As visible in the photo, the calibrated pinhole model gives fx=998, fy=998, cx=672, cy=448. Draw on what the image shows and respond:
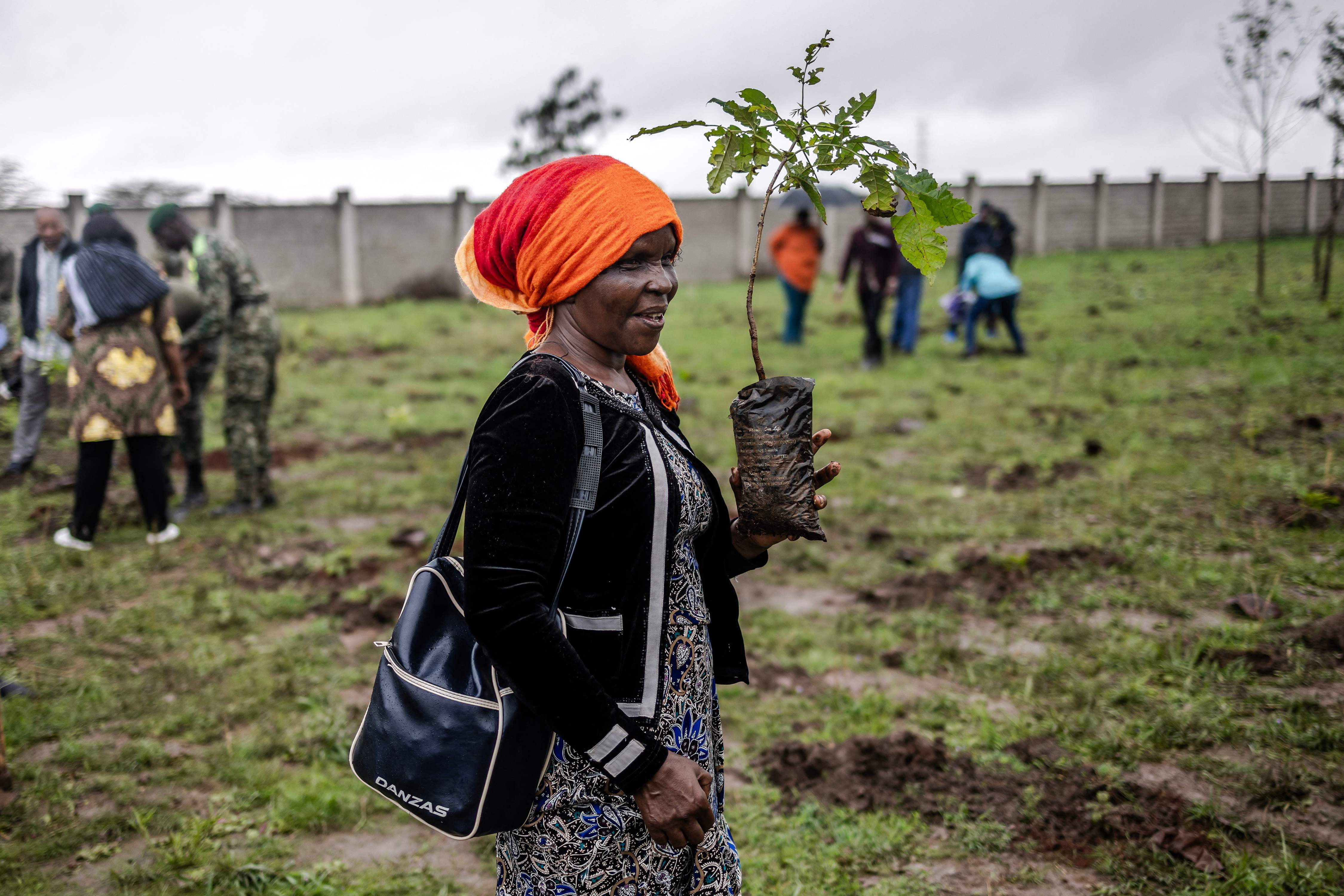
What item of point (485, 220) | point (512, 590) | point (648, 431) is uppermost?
point (485, 220)

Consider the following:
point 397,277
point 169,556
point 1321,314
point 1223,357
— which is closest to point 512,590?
point 169,556

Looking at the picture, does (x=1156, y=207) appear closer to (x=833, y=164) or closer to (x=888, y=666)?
(x=888, y=666)

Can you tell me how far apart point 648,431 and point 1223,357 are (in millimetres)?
10339

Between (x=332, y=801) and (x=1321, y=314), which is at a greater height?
(x=1321, y=314)

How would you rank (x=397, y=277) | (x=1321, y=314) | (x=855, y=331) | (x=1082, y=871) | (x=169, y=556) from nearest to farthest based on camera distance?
(x=1082, y=871) < (x=169, y=556) < (x=1321, y=314) < (x=855, y=331) < (x=397, y=277)

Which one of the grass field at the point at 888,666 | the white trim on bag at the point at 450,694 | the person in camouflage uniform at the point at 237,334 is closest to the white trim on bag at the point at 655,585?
the white trim on bag at the point at 450,694

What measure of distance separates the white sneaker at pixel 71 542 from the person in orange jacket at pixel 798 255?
8.25 metres

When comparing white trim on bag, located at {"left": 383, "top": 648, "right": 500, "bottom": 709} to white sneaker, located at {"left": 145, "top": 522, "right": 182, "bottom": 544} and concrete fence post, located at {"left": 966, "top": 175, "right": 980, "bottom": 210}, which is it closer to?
white sneaker, located at {"left": 145, "top": 522, "right": 182, "bottom": 544}

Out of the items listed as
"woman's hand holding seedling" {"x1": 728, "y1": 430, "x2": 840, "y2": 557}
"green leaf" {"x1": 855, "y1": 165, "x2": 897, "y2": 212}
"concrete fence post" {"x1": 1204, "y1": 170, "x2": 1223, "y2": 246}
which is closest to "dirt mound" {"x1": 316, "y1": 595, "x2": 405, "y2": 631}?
"woman's hand holding seedling" {"x1": 728, "y1": 430, "x2": 840, "y2": 557}

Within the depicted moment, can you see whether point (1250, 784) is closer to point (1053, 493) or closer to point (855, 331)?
point (1053, 493)

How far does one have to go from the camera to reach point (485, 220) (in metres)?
1.74

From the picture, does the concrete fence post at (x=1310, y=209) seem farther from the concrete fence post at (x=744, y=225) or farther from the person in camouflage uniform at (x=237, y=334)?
the person in camouflage uniform at (x=237, y=334)

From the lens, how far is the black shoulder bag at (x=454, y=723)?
157 cm

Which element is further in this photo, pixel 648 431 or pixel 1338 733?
pixel 1338 733
